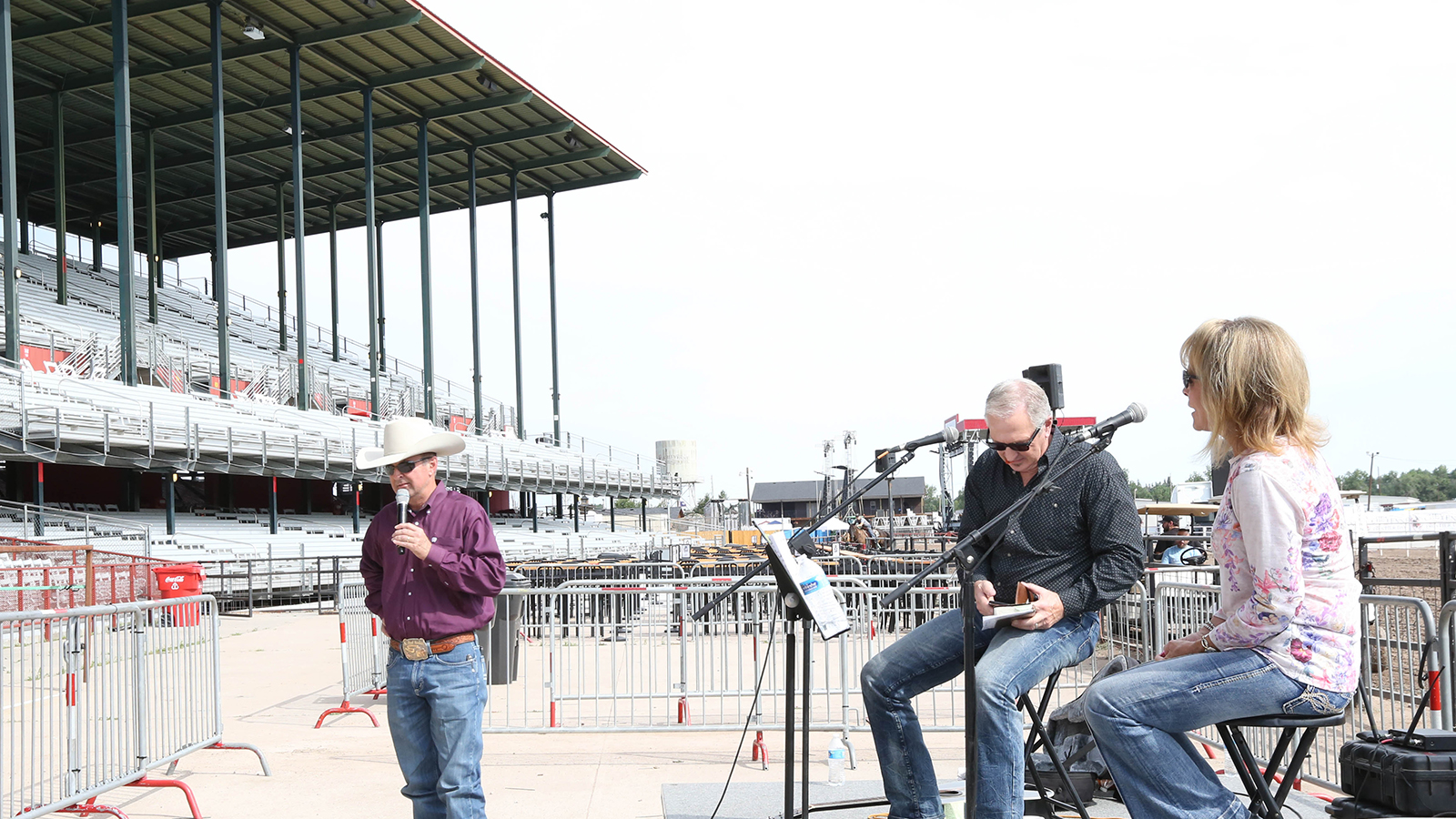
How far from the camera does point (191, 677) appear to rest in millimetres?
7000

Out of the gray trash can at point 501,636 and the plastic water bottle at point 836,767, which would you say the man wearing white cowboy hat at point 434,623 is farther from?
the gray trash can at point 501,636

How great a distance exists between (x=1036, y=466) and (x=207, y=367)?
35.0 meters

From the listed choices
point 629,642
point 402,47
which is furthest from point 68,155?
point 629,642

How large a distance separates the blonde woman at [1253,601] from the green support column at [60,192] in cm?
3929

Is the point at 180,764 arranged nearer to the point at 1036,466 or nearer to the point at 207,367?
the point at 1036,466

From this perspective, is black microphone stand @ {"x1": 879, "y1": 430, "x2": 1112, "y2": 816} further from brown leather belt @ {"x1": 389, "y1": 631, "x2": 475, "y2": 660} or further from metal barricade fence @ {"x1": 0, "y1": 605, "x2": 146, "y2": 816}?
metal barricade fence @ {"x1": 0, "y1": 605, "x2": 146, "y2": 816}

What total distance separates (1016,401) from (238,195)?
158ft

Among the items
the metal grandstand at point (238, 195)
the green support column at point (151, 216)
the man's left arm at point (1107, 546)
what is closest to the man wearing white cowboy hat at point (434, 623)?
the man's left arm at point (1107, 546)

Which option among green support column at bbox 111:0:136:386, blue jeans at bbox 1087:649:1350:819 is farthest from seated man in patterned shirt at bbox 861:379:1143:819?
green support column at bbox 111:0:136:386

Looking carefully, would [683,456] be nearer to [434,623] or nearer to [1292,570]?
[434,623]

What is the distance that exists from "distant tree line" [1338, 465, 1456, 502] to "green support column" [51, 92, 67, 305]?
4166 inches

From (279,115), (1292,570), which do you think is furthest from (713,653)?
(279,115)

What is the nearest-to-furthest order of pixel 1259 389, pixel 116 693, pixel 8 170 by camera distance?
pixel 1259 389 → pixel 116 693 → pixel 8 170

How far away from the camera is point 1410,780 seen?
3654 millimetres
